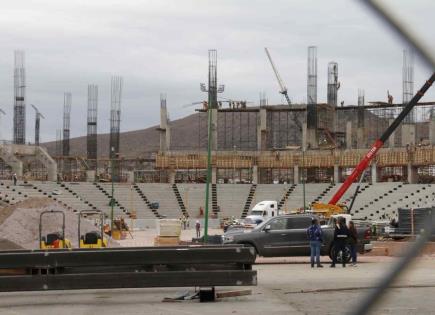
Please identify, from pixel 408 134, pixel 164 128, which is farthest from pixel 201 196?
pixel 408 134

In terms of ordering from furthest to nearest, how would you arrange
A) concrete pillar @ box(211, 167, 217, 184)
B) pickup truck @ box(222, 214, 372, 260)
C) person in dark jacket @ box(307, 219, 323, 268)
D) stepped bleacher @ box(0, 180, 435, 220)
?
concrete pillar @ box(211, 167, 217, 184) → stepped bleacher @ box(0, 180, 435, 220) → pickup truck @ box(222, 214, 372, 260) → person in dark jacket @ box(307, 219, 323, 268)

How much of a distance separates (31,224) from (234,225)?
1509cm

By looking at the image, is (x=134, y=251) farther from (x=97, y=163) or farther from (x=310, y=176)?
(x=97, y=163)

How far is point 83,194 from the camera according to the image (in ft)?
246

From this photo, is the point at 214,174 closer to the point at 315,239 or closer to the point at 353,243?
the point at 353,243

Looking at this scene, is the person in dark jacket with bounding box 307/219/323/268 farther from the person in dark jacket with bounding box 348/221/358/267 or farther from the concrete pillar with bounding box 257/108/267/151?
the concrete pillar with bounding box 257/108/267/151

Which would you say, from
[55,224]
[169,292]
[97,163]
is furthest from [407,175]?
[169,292]

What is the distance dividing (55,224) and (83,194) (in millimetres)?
47731

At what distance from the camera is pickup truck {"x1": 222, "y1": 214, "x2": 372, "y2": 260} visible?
23.8 meters

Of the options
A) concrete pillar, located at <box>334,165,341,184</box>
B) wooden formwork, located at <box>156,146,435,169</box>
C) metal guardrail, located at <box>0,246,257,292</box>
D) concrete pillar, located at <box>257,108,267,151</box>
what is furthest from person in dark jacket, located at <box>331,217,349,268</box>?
concrete pillar, located at <box>257,108,267,151</box>

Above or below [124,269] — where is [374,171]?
above

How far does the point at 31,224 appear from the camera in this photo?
26859mm

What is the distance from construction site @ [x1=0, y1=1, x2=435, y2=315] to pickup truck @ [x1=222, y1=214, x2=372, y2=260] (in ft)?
0.11

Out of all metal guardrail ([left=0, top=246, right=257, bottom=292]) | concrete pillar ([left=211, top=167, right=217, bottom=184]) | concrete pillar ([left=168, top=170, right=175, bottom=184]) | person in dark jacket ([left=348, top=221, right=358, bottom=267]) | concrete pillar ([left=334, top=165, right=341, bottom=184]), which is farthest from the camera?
concrete pillar ([left=211, top=167, right=217, bottom=184])
